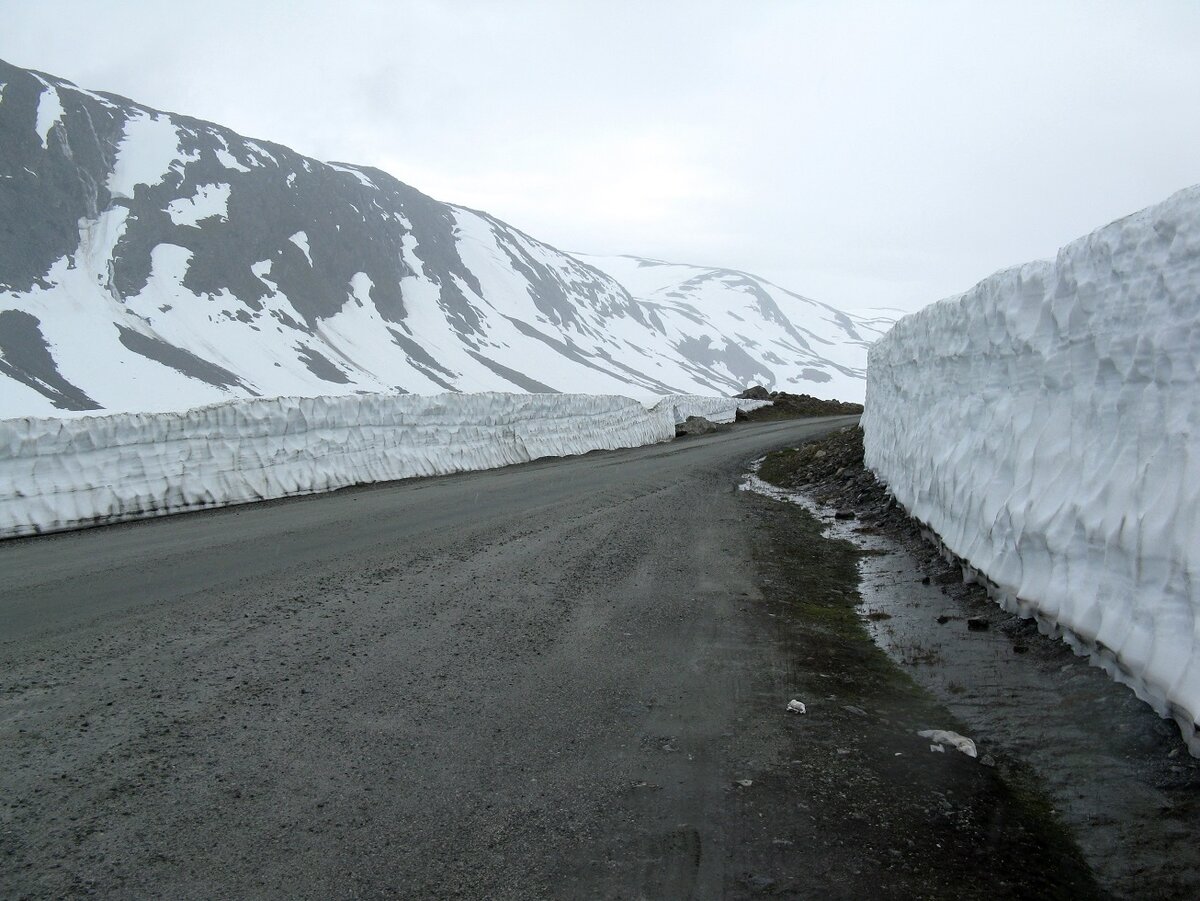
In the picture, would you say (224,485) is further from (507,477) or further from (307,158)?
(307,158)

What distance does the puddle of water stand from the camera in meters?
3.08

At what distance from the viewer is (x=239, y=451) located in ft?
42.4

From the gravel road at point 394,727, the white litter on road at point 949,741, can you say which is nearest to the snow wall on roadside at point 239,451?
the gravel road at point 394,727

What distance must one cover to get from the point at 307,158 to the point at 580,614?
149 meters

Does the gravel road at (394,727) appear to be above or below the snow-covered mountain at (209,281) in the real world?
below

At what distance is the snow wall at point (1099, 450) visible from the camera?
4062 mm

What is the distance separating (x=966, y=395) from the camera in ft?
26.2

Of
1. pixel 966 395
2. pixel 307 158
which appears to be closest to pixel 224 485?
pixel 966 395

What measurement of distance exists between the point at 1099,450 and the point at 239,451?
451 inches

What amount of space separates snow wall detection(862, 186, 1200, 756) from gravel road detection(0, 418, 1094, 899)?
4.20 feet

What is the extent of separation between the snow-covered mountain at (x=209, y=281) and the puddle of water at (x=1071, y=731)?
72906 mm

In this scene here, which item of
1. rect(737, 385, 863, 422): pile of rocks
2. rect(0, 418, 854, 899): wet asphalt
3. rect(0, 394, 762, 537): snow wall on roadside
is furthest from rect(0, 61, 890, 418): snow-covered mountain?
rect(0, 418, 854, 899): wet asphalt

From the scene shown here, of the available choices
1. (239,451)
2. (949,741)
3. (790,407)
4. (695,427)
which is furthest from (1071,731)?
(790,407)

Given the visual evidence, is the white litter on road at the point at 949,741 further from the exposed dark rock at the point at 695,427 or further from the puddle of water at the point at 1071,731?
the exposed dark rock at the point at 695,427
